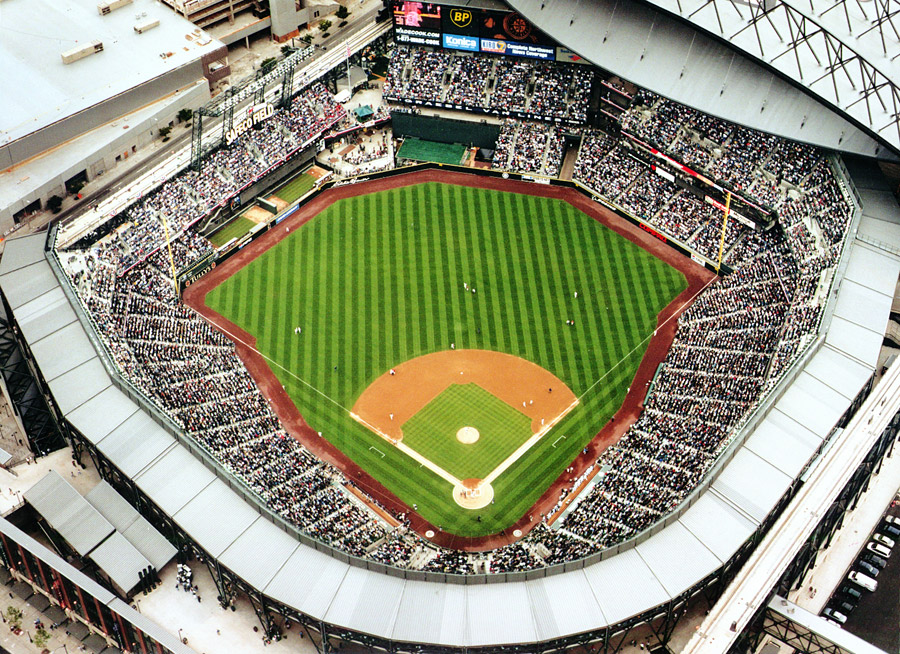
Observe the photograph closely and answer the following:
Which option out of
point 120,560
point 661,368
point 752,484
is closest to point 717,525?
point 752,484

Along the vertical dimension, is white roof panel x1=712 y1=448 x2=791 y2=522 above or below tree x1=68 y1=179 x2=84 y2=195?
above

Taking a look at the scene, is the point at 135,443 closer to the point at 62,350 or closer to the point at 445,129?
the point at 62,350

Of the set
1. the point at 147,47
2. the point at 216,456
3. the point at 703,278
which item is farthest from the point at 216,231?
the point at 703,278

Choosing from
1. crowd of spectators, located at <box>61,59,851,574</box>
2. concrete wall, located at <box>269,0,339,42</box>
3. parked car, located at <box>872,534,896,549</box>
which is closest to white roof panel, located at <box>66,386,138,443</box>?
crowd of spectators, located at <box>61,59,851,574</box>

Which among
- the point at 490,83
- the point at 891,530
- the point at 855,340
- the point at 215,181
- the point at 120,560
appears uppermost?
the point at 855,340

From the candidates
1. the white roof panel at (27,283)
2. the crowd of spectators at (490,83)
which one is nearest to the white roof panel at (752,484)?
the crowd of spectators at (490,83)

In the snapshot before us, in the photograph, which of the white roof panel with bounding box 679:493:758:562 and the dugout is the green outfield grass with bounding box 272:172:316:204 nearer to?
the dugout
